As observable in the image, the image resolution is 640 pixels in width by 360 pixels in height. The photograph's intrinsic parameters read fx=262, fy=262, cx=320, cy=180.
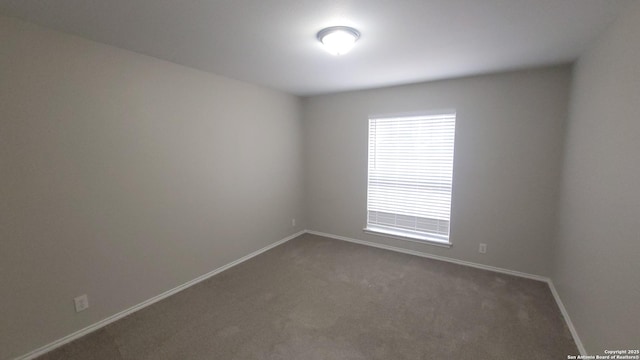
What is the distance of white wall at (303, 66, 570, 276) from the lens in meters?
2.88

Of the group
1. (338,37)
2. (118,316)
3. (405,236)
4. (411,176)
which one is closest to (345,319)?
(405,236)

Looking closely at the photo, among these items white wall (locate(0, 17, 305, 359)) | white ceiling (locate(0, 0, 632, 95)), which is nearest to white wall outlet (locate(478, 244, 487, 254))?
white ceiling (locate(0, 0, 632, 95))

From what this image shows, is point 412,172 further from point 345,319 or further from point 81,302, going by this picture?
point 81,302

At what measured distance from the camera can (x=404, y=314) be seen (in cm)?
243

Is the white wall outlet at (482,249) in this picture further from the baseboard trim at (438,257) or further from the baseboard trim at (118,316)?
the baseboard trim at (118,316)

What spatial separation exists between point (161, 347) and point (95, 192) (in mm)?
1387

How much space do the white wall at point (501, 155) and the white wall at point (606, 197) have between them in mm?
396

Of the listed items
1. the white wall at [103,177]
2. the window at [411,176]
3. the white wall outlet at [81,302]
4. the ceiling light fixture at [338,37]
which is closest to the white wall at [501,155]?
the window at [411,176]

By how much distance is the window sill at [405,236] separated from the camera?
3597 millimetres

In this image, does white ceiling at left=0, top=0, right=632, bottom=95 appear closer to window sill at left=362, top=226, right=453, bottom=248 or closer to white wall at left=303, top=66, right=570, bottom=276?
white wall at left=303, top=66, right=570, bottom=276

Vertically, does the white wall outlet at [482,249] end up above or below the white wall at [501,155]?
below

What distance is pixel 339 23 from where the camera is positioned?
6.05ft

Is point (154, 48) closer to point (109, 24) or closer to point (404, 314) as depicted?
point (109, 24)

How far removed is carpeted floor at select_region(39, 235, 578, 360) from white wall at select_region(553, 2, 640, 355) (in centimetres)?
42
